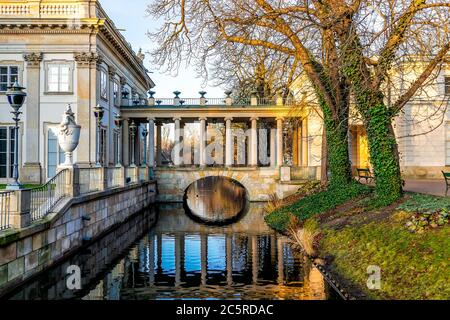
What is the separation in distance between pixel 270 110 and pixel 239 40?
68.2 ft

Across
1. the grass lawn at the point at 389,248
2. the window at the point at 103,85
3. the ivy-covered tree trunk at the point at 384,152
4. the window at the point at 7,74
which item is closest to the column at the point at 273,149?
the window at the point at 103,85

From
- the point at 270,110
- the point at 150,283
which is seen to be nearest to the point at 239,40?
the point at 150,283

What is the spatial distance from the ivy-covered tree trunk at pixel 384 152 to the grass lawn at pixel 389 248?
509 millimetres

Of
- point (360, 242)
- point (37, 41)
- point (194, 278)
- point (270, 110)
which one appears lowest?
point (194, 278)

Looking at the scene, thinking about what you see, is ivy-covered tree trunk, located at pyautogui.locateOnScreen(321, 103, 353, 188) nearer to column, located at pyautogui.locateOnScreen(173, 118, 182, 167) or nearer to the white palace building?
the white palace building

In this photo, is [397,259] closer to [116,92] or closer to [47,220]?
[47,220]

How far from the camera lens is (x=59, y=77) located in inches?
1204

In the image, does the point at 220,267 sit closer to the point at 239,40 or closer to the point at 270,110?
the point at 239,40

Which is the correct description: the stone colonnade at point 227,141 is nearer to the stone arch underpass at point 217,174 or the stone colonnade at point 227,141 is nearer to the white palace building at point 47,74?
the stone arch underpass at point 217,174

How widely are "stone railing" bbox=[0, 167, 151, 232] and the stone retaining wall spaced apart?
0.24 meters

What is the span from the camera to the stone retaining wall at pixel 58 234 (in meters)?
10.0

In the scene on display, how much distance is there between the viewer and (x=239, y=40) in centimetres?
1681

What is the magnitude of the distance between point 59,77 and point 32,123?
3.36 meters

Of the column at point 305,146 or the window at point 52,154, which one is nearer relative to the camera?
the window at point 52,154
